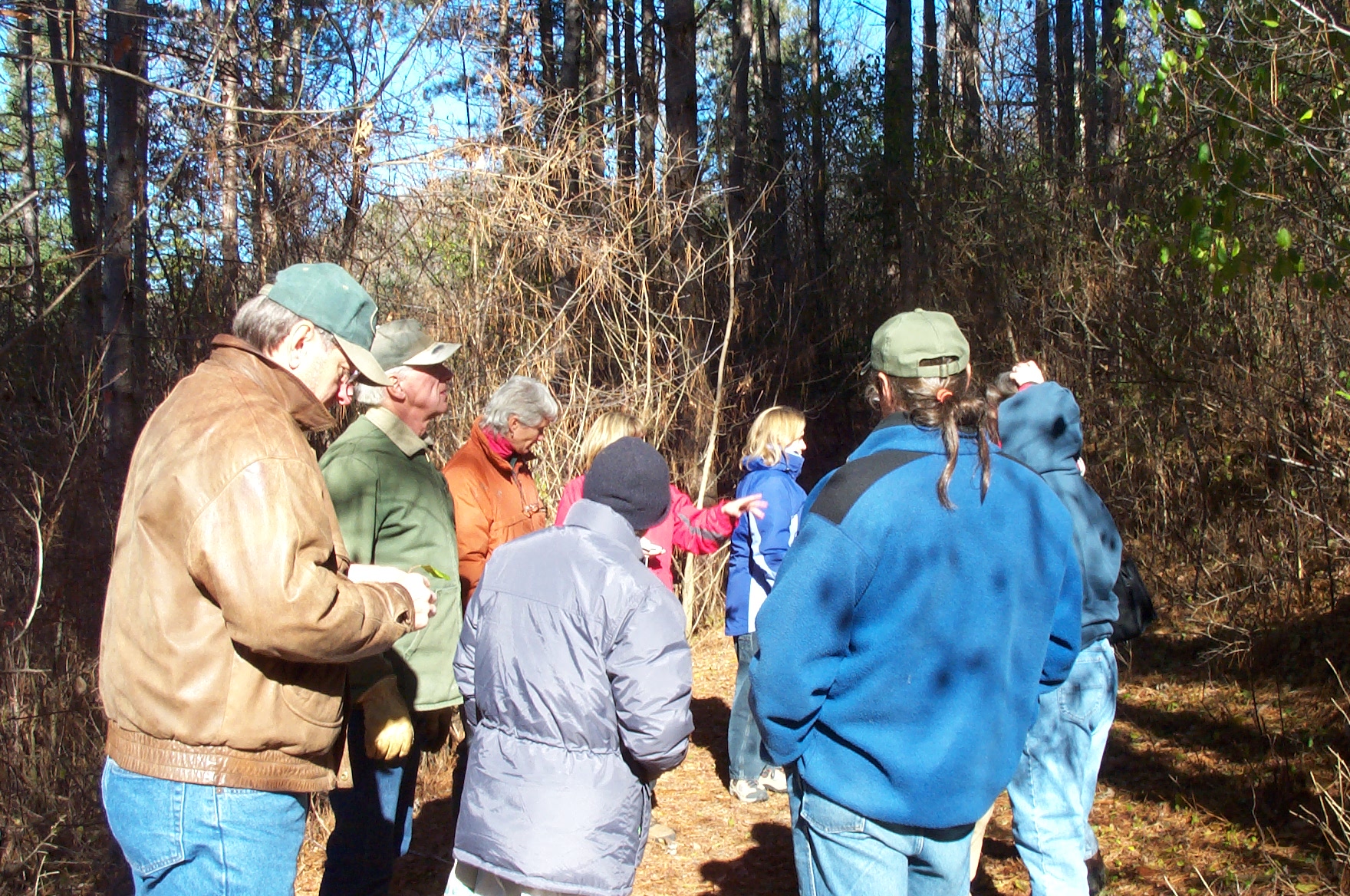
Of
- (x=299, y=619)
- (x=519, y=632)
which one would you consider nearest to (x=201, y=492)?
(x=299, y=619)

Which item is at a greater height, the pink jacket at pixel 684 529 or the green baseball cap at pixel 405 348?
the green baseball cap at pixel 405 348

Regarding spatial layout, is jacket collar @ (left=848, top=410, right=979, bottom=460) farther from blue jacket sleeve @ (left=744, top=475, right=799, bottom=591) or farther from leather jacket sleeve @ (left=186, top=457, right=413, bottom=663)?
blue jacket sleeve @ (left=744, top=475, right=799, bottom=591)

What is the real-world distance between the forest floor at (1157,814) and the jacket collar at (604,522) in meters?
2.28

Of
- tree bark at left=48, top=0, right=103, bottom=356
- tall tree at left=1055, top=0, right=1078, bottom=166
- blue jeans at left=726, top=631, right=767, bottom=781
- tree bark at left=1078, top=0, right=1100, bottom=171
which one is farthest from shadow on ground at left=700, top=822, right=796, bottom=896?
tall tree at left=1055, top=0, right=1078, bottom=166

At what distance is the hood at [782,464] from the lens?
4996 millimetres

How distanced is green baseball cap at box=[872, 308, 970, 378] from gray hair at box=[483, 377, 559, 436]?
1920 mm

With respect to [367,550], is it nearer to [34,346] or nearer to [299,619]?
[299,619]

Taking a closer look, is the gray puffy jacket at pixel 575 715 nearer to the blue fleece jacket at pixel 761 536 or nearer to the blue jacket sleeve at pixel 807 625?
the blue jacket sleeve at pixel 807 625

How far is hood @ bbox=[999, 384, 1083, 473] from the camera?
332 cm

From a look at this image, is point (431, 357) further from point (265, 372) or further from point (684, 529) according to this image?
point (684, 529)

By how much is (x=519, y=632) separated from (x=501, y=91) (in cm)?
574

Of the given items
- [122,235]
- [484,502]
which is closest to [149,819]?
[484,502]

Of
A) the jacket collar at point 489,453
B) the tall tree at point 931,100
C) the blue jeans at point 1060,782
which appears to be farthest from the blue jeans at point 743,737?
the tall tree at point 931,100

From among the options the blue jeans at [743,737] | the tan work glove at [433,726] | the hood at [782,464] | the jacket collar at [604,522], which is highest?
the jacket collar at [604,522]
